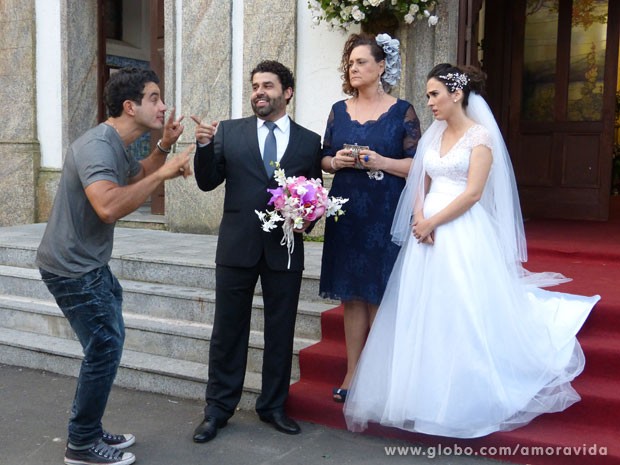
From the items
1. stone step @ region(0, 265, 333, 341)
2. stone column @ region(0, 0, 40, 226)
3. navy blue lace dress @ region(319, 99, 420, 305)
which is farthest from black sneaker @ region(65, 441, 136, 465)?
stone column @ region(0, 0, 40, 226)

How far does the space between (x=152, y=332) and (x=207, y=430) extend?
1.48 metres

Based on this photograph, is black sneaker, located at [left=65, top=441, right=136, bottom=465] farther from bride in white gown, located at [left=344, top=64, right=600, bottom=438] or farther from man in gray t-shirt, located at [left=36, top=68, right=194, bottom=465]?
bride in white gown, located at [left=344, top=64, right=600, bottom=438]

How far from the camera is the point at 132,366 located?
5059mm

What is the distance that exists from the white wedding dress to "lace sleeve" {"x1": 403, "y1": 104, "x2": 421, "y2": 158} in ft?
0.33

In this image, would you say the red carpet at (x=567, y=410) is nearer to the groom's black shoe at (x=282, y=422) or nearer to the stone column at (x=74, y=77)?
the groom's black shoe at (x=282, y=422)

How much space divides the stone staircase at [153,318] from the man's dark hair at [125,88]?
1.98 metres

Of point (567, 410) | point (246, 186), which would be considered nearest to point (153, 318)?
point (246, 186)

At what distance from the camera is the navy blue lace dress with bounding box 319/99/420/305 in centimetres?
408

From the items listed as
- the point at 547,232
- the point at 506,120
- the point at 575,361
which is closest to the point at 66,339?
the point at 575,361

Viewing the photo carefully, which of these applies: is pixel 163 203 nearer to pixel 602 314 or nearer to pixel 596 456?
pixel 602 314

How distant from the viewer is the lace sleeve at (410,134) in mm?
4094

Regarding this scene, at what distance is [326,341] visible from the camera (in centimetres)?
489

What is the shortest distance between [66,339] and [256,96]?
2.97m

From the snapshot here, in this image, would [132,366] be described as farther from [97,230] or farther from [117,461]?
[97,230]
